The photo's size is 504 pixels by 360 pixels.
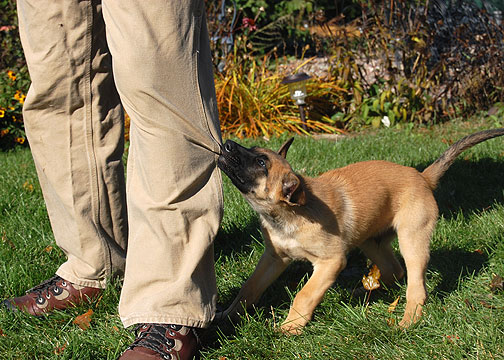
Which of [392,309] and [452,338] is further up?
[452,338]

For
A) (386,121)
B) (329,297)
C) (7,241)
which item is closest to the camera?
(329,297)

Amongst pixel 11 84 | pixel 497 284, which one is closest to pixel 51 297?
pixel 497 284

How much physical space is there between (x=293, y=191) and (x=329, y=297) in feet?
2.03

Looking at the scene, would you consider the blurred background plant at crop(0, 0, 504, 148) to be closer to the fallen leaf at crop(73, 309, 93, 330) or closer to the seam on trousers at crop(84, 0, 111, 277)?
the seam on trousers at crop(84, 0, 111, 277)

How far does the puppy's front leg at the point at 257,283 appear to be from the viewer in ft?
9.61

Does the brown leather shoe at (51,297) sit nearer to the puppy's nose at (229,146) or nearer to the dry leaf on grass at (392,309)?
the puppy's nose at (229,146)

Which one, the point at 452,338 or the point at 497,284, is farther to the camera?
the point at 497,284

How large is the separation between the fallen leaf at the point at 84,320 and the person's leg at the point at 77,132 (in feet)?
0.69

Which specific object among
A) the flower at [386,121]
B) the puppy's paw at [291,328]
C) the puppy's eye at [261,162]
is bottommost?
the flower at [386,121]

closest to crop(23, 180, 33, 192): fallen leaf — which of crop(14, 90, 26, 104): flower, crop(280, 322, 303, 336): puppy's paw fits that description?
crop(14, 90, 26, 104): flower

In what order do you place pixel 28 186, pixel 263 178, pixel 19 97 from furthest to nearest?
1. pixel 19 97
2. pixel 28 186
3. pixel 263 178

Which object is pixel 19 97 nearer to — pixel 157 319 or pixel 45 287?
pixel 45 287

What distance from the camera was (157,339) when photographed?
7.66 ft

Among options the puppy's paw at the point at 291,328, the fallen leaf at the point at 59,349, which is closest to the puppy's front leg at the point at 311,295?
the puppy's paw at the point at 291,328
